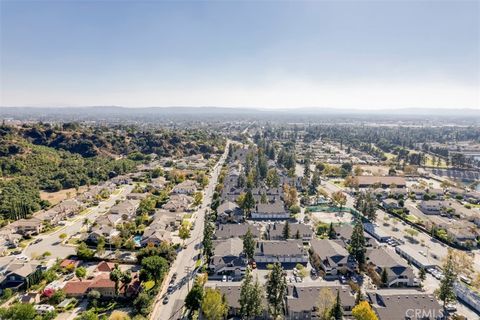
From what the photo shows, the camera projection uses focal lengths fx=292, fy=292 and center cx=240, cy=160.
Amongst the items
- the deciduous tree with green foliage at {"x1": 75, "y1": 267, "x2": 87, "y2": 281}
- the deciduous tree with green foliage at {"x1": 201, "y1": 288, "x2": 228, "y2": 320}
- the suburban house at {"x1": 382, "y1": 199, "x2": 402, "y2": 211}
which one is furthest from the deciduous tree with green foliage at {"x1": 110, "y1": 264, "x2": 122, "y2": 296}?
the suburban house at {"x1": 382, "y1": 199, "x2": 402, "y2": 211}

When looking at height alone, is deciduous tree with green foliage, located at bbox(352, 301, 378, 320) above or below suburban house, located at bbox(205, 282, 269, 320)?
above

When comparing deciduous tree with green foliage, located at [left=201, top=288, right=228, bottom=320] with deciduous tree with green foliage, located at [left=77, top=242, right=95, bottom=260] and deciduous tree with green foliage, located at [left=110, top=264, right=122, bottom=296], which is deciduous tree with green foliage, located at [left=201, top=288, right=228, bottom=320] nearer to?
deciduous tree with green foliage, located at [left=110, top=264, right=122, bottom=296]

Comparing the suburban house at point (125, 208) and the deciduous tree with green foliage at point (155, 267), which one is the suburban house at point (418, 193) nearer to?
the deciduous tree with green foliage at point (155, 267)

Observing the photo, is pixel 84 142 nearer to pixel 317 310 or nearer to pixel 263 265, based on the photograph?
pixel 263 265

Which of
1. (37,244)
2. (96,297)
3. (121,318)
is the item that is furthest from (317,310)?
(37,244)

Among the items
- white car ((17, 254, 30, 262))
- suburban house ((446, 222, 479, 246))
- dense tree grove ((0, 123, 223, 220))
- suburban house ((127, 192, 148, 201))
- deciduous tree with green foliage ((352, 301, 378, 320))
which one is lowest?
white car ((17, 254, 30, 262))
